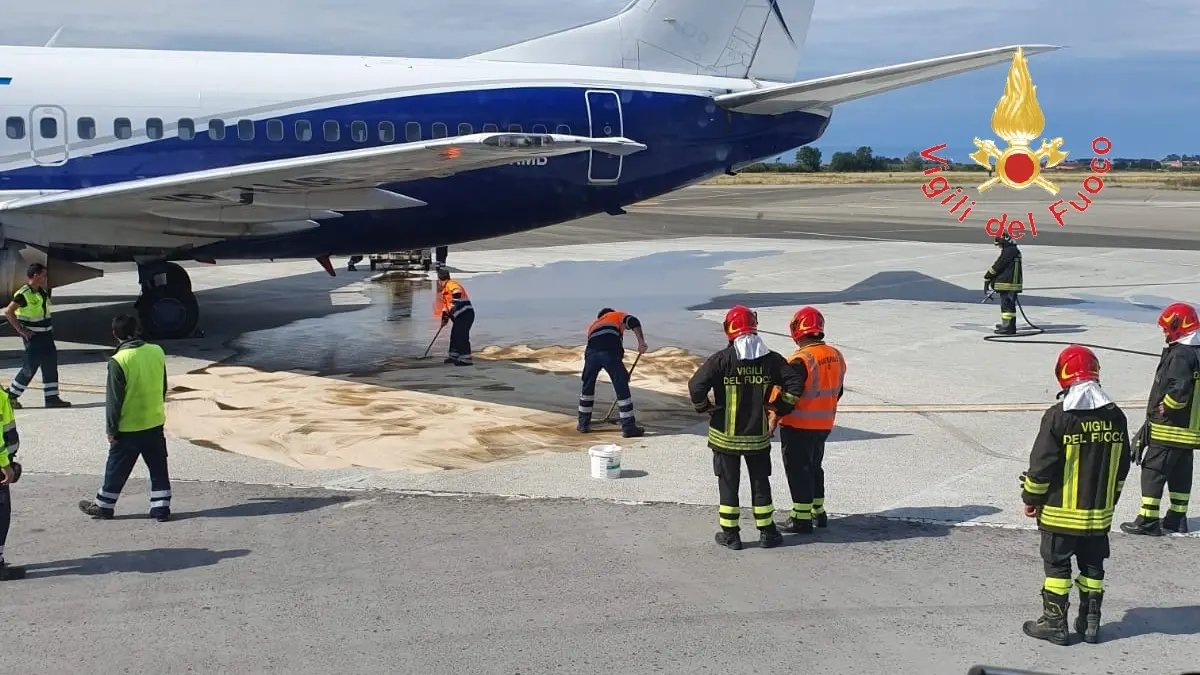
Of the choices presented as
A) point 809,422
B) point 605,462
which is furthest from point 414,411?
point 809,422

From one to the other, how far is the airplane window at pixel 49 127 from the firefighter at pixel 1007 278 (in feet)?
50.2

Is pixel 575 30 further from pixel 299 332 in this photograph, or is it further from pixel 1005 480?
pixel 1005 480

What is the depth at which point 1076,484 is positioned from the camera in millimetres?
7316

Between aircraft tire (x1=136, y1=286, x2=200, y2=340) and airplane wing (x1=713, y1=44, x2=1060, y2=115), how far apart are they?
413 inches

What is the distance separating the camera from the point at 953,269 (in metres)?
31.2

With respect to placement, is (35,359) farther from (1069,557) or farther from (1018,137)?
(1018,137)

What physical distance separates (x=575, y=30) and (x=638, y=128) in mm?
2443

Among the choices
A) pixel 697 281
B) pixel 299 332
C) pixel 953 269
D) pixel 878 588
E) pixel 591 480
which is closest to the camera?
pixel 878 588

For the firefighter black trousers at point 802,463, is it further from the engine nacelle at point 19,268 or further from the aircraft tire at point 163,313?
the aircraft tire at point 163,313

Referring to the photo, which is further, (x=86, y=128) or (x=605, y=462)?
(x=86, y=128)

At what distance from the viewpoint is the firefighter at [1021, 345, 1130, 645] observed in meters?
7.27

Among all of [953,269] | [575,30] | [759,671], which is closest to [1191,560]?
[759,671]

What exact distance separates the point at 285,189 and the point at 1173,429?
38.9 feet

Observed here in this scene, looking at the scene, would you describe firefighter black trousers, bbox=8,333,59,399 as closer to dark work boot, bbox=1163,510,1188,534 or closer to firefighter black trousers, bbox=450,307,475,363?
firefighter black trousers, bbox=450,307,475,363
